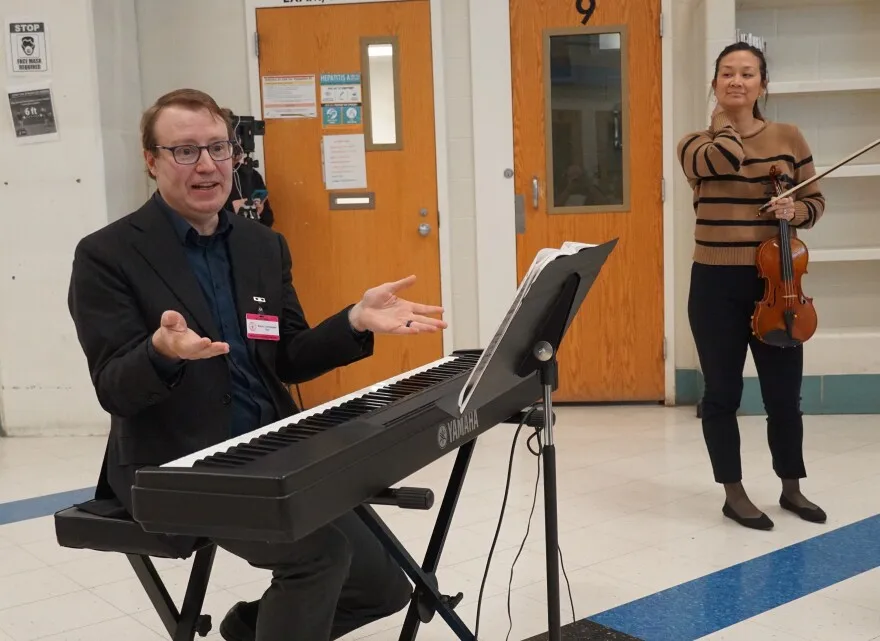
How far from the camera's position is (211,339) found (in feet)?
6.31

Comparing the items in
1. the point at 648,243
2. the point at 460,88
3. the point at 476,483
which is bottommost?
the point at 476,483

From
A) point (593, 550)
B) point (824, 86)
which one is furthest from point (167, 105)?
point (824, 86)

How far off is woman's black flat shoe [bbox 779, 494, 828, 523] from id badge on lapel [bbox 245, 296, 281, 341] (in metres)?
2.03

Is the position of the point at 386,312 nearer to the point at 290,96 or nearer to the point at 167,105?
the point at 167,105

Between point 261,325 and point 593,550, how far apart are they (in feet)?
4.85

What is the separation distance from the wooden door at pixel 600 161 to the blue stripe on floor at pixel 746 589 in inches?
82.3

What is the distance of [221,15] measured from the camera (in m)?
5.09

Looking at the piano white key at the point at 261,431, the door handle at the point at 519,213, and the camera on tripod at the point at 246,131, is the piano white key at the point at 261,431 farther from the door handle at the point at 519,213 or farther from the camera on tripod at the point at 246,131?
the door handle at the point at 519,213

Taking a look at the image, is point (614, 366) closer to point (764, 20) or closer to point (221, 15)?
point (764, 20)

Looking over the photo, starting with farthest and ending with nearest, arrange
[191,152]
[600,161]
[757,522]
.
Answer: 1. [600,161]
2. [757,522]
3. [191,152]

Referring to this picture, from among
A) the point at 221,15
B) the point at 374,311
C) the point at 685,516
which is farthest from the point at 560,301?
the point at 221,15

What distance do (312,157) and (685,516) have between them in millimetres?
2835

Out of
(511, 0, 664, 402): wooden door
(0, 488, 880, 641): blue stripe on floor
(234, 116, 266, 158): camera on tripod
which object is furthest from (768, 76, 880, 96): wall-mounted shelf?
(234, 116, 266, 158): camera on tripod

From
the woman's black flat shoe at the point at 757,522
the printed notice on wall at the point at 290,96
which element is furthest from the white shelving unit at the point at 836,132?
the printed notice on wall at the point at 290,96
